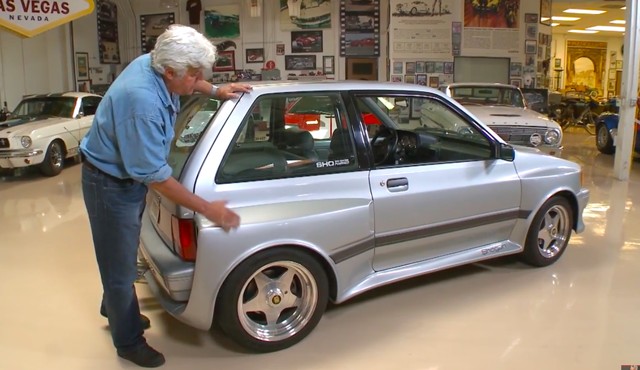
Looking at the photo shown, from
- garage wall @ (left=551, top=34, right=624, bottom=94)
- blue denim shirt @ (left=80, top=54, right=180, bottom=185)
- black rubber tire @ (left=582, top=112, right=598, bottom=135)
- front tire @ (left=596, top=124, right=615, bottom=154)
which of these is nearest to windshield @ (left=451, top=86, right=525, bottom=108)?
front tire @ (left=596, top=124, right=615, bottom=154)

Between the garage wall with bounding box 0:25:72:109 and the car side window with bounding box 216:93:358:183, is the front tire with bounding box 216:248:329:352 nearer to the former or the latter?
the car side window with bounding box 216:93:358:183

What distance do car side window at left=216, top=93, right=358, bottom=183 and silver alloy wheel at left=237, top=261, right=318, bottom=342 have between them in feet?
1.64

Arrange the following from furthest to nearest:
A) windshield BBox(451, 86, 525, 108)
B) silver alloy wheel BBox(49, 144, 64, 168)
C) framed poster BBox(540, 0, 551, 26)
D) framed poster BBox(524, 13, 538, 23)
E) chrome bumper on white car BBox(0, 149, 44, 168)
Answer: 1. framed poster BBox(540, 0, 551, 26)
2. framed poster BBox(524, 13, 538, 23)
3. silver alloy wheel BBox(49, 144, 64, 168)
4. windshield BBox(451, 86, 525, 108)
5. chrome bumper on white car BBox(0, 149, 44, 168)

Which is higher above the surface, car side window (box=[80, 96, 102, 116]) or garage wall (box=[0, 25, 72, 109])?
garage wall (box=[0, 25, 72, 109])

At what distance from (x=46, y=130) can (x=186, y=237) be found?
664cm

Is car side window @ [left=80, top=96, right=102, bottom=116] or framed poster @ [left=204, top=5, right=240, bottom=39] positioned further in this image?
framed poster @ [left=204, top=5, right=240, bottom=39]

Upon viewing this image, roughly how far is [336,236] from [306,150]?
1.70 feet

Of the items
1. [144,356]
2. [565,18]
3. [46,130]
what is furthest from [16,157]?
[565,18]

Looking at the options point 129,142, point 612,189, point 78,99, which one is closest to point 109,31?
point 78,99

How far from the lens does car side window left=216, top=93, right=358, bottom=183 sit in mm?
2701

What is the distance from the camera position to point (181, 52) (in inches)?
88.8

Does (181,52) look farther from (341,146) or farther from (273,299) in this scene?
(273,299)

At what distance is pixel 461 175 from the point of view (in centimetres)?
333

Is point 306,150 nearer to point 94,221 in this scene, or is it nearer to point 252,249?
point 252,249
